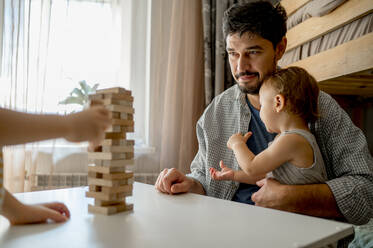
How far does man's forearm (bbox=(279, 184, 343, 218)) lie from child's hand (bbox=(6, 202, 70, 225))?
0.66m

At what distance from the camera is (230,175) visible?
3.67 feet

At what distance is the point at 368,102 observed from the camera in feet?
8.70

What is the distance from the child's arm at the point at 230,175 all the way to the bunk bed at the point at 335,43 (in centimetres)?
62

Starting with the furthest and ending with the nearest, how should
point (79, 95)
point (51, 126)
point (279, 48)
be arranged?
point (79, 95) → point (279, 48) → point (51, 126)

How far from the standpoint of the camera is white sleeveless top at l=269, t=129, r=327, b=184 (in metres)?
1.06

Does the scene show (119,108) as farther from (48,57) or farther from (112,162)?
(48,57)

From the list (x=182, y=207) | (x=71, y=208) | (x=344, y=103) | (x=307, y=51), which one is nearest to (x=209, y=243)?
(x=182, y=207)

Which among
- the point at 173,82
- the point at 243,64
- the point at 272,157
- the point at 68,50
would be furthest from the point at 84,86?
the point at 272,157

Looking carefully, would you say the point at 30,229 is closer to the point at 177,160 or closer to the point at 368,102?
the point at 177,160

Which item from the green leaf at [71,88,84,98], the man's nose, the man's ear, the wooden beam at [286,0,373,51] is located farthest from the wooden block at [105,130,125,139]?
the green leaf at [71,88,84,98]

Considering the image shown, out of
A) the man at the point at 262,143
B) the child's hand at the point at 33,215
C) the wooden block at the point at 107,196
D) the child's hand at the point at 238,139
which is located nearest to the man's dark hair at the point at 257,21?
the man at the point at 262,143

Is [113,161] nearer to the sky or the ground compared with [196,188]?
nearer to the sky

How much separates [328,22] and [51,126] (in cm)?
170

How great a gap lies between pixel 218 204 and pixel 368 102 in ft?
7.52
